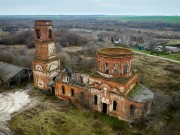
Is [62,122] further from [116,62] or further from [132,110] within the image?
[116,62]

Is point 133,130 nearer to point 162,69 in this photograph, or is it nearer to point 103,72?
point 103,72

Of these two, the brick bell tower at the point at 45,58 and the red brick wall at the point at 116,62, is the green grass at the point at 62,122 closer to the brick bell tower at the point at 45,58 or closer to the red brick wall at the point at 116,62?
the brick bell tower at the point at 45,58

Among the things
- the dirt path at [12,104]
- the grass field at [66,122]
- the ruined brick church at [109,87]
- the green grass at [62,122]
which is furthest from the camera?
the dirt path at [12,104]

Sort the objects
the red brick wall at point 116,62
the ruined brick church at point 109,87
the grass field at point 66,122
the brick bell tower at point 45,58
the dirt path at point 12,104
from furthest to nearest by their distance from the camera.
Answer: the brick bell tower at point 45,58 → the red brick wall at point 116,62 → the dirt path at point 12,104 → the ruined brick church at point 109,87 → the grass field at point 66,122

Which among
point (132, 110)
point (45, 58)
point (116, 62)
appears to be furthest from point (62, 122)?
point (45, 58)

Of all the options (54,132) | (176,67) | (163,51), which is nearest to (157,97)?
(54,132)

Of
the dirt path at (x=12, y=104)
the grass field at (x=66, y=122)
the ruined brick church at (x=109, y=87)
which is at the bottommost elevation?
the grass field at (x=66, y=122)

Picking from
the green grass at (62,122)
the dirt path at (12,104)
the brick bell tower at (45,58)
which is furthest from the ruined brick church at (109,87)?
the dirt path at (12,104)
